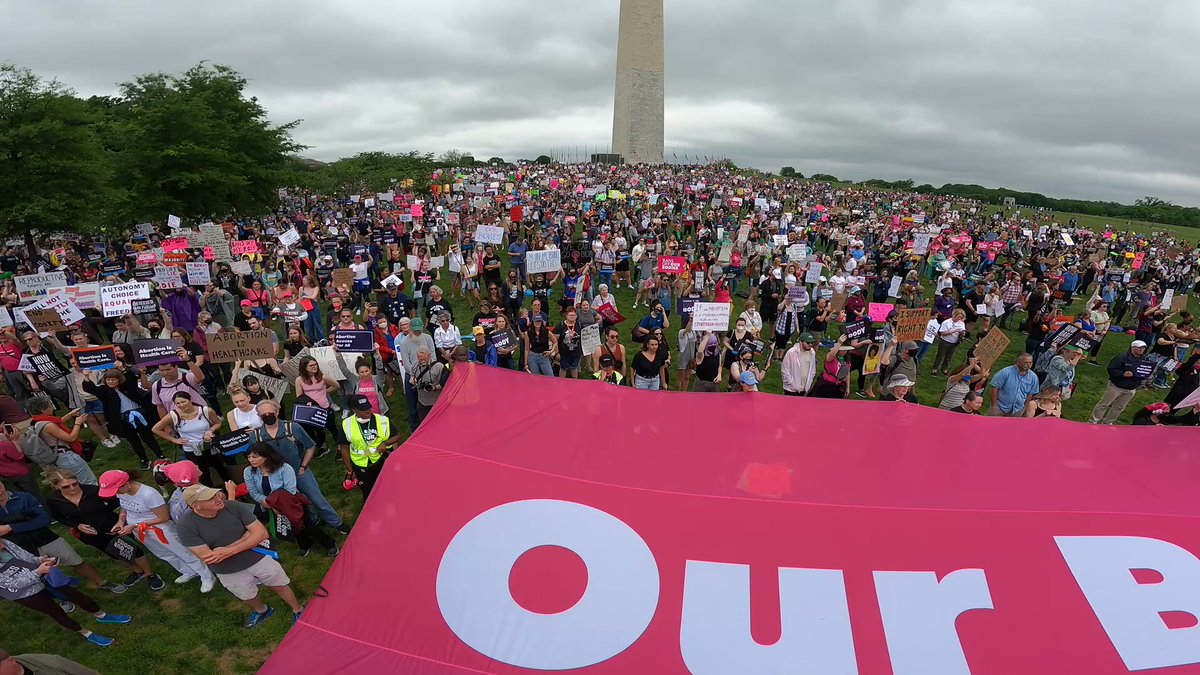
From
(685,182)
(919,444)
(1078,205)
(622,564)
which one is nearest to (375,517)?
(622,564)

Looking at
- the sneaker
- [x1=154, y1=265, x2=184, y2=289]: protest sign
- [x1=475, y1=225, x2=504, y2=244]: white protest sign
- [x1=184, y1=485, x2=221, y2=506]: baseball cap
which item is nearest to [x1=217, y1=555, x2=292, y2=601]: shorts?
the sneaker

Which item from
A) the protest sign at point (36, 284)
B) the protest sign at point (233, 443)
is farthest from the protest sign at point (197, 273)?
the protest sign at point (233, 443)

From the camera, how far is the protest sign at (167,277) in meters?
13.7

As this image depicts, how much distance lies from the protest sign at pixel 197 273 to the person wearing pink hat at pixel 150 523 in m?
9.04

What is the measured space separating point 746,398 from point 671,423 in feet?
3.07

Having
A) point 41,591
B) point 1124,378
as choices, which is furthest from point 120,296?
point 1124,378

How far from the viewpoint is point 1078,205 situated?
8750cm

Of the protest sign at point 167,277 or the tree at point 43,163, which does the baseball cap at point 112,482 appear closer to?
the protest sign at point 167,277

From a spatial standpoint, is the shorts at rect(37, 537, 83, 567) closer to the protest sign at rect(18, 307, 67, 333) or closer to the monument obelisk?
the protest sign at rect(18, 307, 67, 333)

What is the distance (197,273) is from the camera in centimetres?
1351

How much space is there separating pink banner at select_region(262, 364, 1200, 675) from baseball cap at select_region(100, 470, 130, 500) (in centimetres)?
267

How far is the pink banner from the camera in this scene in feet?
13.9

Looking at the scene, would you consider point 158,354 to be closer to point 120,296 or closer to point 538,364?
point 120,296

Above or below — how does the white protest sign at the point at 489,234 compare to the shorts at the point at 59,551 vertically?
above
